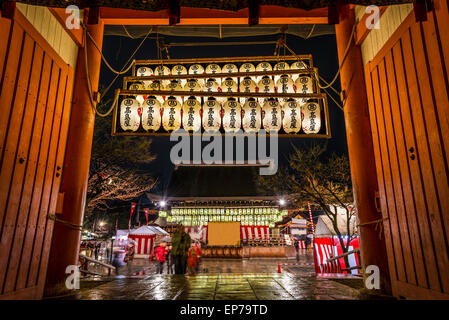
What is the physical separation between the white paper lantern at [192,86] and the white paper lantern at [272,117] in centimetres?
212

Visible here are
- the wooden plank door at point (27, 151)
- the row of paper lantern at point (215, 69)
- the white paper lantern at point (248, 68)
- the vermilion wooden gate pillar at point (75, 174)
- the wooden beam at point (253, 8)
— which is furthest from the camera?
the white paper lantern at point (248, 68)

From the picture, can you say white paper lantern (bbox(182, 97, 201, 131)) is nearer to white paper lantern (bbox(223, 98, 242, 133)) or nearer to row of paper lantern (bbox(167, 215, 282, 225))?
white paper lantern (bbox(223, 98, 242, 133))

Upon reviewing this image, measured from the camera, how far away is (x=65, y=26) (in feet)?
17.3

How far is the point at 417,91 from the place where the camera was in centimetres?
391

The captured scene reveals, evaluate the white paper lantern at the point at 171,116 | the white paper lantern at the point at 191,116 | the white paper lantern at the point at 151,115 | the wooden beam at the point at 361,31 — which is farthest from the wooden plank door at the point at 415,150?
the white paper lantern at the point at 151,115

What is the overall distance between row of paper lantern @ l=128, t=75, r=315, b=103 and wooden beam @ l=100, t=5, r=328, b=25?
5.07 feet

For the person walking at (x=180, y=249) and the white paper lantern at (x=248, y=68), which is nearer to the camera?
the white paper lantern at (x=248, y=68)

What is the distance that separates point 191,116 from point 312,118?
3.30 metres

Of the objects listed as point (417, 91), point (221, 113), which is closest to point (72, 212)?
point (221, 113)

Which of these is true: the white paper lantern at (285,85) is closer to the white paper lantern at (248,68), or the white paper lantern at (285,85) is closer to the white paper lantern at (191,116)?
the white paper lantern at (248,68)

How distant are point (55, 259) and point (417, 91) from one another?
7220 mm

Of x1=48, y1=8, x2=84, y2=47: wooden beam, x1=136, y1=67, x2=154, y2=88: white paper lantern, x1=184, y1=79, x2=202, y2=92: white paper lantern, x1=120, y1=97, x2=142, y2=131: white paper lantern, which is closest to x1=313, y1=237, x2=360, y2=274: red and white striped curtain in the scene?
x1=184, y1=79, x2=202, y2=92: white paper lantern

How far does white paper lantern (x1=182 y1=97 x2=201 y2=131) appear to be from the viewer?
21.7ft

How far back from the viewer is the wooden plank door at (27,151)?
12.1ft
